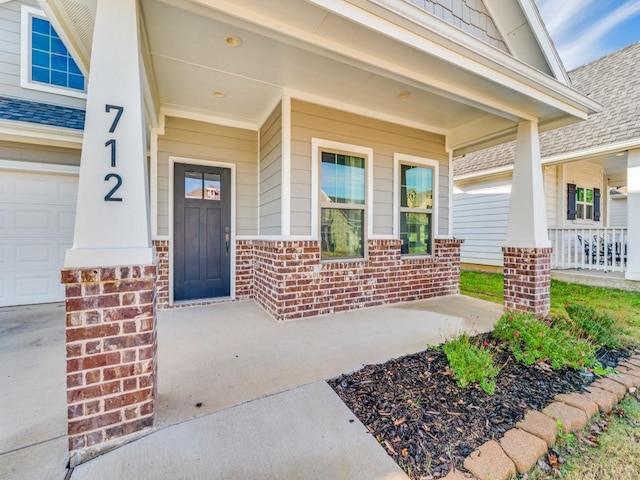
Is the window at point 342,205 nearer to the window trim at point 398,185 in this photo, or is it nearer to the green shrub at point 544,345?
the window trim at point 398,185

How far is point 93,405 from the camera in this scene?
5.19 ft

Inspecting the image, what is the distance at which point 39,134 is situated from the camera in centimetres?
425

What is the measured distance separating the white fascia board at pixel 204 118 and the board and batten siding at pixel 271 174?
0.90 ft

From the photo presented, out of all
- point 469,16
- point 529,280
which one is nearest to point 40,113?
point 469,16

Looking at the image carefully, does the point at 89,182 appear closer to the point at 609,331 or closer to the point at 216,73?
the point at 216,73

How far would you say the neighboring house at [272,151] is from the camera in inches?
65.8

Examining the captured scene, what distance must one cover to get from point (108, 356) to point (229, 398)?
0.84 meters

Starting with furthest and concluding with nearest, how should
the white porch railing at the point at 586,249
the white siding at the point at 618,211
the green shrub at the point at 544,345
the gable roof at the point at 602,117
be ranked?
the white siding at the point at 618,211, the white porch railing at the point at 586,249, the gable roof at the point at 602,117, the green shrub at the point at 544,345

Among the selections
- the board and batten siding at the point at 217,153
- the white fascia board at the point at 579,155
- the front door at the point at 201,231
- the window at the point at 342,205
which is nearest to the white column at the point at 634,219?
the white fascia board at the point at 579,155

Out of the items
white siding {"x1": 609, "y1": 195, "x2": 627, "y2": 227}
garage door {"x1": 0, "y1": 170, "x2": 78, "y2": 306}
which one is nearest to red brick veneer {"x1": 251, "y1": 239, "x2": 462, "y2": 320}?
garage door {"x1": 0, "y1": 170, "x2": 78, "y2": 306}

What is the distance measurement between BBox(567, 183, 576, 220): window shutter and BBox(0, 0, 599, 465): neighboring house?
16.3 ft

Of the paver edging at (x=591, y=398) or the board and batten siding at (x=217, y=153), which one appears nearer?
the paver edging at (x=591, y=398)

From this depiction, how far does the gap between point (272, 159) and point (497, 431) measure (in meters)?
3.88

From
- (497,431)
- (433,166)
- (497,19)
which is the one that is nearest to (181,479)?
(497,431)
